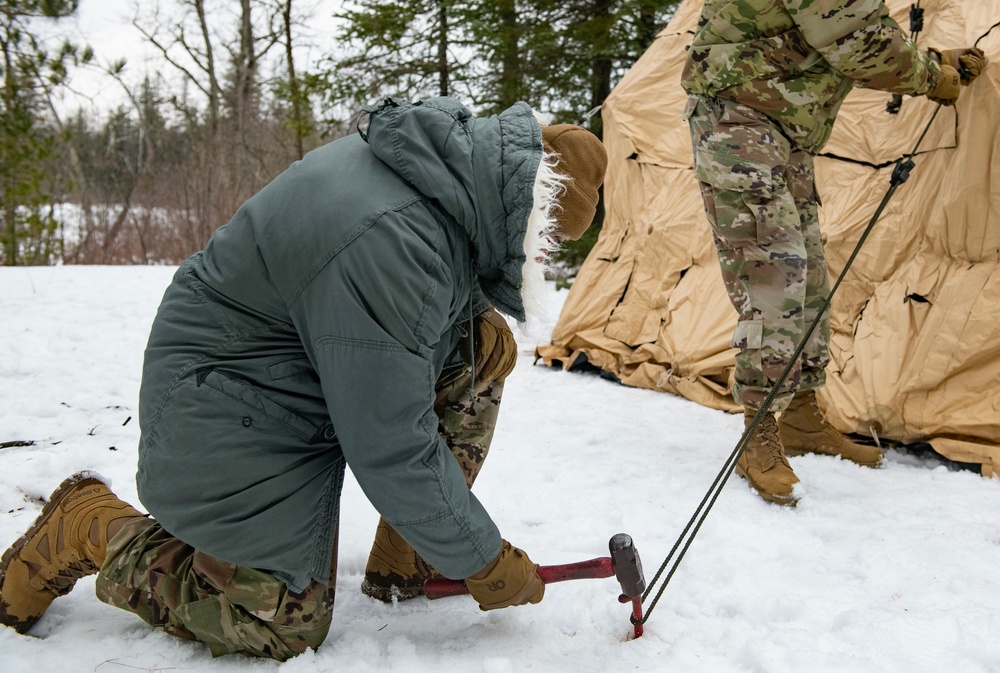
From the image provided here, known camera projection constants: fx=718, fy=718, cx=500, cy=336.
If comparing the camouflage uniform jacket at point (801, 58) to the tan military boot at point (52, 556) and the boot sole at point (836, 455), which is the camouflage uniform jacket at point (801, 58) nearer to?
the boot sole at point (836, 455)

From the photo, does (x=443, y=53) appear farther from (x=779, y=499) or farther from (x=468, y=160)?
(x=468, y=160)

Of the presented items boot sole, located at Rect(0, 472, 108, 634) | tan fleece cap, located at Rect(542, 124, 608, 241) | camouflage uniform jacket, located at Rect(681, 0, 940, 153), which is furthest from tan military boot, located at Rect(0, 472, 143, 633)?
camouflage uniform jacket, located at Rect(681, 0, 940, 153)

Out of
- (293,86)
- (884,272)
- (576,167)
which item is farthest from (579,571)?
(293,86)

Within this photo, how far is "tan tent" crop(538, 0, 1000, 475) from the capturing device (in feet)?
9.00

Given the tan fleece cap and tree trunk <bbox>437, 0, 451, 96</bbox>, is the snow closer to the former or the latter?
the tan fleece cap

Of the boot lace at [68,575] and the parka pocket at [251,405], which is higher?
the parka pocket at [251,405]

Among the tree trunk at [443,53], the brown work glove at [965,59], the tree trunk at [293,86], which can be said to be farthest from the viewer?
the tree trunk at [293,86]

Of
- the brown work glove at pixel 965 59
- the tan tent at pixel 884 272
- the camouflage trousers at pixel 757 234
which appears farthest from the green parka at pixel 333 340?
the tan tent at pixel 884 272

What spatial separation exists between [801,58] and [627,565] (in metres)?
1.79

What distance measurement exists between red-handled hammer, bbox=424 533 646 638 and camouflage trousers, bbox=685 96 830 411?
1.07 metres

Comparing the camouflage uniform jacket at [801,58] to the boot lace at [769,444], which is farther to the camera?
the boot lace at [769,444]

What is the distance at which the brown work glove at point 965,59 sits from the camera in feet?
8.20

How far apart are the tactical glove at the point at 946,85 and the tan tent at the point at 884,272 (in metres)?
0.37

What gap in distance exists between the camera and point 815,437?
9.00 feet
